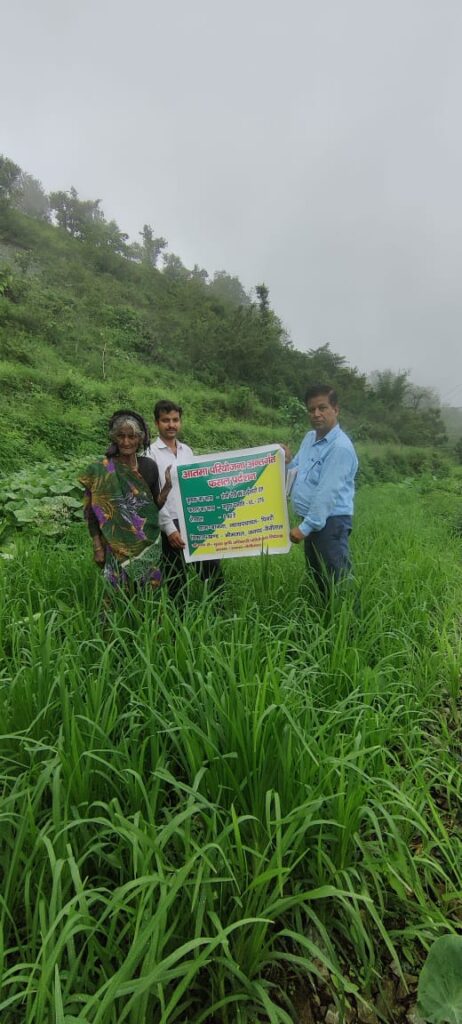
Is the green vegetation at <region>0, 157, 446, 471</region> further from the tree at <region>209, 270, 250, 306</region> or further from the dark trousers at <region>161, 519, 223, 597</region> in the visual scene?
the tree at <region>209, 270, 250, 306</region>

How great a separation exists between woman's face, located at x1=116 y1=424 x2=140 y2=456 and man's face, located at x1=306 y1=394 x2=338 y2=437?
3.35ft

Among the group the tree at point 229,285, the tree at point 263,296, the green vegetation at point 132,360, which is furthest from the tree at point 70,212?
the tree at point 263,296

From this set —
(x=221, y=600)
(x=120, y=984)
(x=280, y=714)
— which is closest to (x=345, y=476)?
(x=221, y=600)

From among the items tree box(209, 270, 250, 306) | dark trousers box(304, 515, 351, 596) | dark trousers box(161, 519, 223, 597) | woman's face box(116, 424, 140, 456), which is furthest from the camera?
tree box(209, 270, 250, 306)

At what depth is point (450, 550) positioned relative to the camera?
5.32 metres

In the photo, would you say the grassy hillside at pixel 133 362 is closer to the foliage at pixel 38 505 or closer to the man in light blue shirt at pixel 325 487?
the foliage at pixel 38 505

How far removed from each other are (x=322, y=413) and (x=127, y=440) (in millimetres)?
1116

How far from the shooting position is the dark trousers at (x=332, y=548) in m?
2.70

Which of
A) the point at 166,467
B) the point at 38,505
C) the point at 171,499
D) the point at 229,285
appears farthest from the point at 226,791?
the point at 229,285

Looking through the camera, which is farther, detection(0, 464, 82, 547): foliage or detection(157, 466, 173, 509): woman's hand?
detection(0, 464, 82, 547): foliage

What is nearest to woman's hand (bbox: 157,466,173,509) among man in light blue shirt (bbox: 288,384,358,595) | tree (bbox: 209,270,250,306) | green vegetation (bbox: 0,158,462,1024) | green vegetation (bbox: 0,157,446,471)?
green vegetation (bbox: 0,158,462,1024)

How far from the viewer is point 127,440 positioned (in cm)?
232

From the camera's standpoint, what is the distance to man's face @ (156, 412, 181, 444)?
Result: 2.72m

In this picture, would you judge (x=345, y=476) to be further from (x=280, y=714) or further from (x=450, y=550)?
(x=450, y=550)
